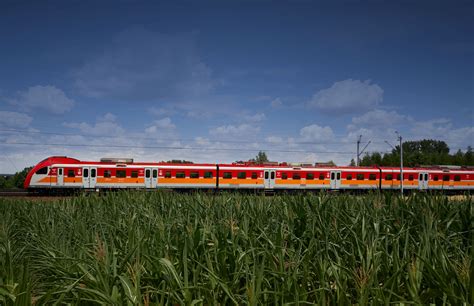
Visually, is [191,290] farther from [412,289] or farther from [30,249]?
[30,249]

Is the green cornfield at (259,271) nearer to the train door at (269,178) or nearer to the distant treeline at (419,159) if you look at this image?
the train door at (269,178)

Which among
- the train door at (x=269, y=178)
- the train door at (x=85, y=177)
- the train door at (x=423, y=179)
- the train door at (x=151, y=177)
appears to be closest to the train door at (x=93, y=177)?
the train door at (x=85, y=177)

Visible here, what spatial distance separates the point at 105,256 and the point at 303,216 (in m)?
2.98

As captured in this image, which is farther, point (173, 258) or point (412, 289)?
point (173, 258)

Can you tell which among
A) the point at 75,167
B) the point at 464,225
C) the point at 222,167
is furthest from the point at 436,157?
the point at 464,225

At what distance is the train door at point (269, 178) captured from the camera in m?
27.9

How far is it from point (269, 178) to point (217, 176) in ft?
14.2

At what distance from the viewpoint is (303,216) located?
5.07 m

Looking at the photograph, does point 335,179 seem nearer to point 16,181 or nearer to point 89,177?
point 89,177

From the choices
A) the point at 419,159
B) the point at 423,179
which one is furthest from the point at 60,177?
the point at 419,159

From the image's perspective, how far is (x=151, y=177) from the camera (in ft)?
85.8

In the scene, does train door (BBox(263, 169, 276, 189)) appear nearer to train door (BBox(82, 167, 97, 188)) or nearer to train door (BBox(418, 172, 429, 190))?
train door (BBox(82, 167, 97, 188))

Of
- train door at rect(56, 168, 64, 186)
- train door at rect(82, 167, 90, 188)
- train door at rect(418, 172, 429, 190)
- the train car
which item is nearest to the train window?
the train car

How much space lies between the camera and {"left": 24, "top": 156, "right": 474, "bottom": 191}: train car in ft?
82.0
